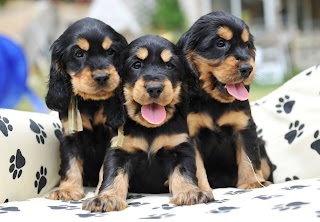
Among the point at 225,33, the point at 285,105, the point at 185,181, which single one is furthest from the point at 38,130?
the point at 285,105

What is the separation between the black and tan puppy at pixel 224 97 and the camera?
318 centimetres

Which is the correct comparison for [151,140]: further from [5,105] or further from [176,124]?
[5,105]

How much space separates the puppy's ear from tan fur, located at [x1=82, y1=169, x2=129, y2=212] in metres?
0.73

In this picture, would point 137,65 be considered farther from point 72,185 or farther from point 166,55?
point 72,185

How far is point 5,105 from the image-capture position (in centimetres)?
758

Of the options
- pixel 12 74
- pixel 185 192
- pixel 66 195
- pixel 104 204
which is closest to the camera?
pixel 104 204

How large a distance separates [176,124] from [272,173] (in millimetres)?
1028

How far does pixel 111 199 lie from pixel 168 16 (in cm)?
1498

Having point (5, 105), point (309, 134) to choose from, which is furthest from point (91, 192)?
point (5, 105)

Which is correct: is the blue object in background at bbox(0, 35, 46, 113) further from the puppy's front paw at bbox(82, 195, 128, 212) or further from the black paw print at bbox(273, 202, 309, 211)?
the black paw print at bbox(273, 202, 309, 211)

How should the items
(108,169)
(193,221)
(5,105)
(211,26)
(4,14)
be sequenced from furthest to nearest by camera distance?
(4,14) → (5,105) → (211,26) → (108,169) → (193,221)

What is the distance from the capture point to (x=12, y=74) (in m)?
7.94

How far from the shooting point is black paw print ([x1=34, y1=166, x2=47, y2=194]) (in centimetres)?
339

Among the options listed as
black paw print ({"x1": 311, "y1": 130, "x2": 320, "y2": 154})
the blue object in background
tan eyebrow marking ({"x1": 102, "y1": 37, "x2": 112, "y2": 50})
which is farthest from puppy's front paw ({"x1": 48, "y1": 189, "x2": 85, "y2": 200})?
the blue object in background
